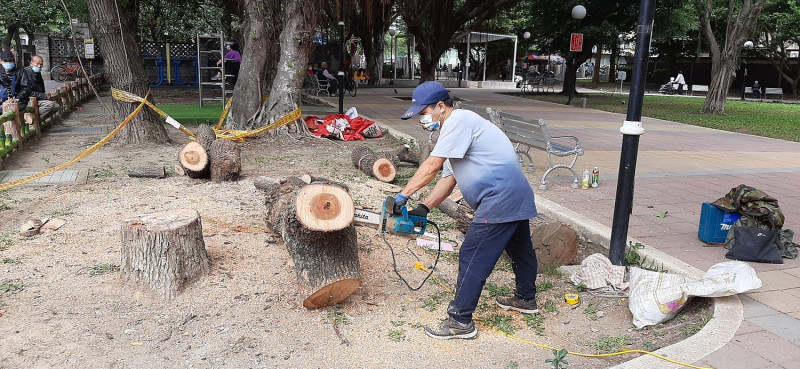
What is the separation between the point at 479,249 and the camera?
3.44 m

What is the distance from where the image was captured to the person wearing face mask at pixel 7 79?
10422 millimetres

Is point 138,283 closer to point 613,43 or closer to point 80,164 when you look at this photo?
point 80,164

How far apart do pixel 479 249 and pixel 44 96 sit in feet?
36.0

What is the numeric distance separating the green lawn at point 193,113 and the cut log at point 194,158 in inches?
237

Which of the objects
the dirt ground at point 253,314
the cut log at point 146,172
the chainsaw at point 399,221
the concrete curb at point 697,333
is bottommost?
the dirt ground at point 253,314

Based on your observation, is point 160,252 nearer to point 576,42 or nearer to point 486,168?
point 486,168

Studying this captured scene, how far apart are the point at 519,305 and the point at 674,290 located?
3.14 feet

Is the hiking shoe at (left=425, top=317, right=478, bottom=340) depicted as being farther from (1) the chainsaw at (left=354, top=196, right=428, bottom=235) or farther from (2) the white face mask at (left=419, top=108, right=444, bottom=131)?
(2) the white face mask at (left=419, top=108, right=444, bottom=131)

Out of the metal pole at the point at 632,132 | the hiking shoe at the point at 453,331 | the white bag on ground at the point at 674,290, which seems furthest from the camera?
the metal pole at the point at 632,132

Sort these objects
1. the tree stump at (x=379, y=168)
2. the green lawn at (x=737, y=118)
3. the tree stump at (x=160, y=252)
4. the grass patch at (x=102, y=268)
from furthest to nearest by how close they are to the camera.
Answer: the green lawn at (x=737, y=118)
the tree stump at (x=379, y=168)
the grass patch at (x=102, y=268)
the tree stump at (x=160, y=252)

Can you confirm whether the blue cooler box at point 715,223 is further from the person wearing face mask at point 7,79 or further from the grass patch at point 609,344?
the person wearing face mask at point 7,79

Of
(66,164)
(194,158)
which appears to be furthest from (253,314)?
(66,164)

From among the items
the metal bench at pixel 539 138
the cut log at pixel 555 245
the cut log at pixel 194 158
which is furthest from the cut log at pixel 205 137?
the cut log at pixel 555 245

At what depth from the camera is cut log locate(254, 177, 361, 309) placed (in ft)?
11.5
